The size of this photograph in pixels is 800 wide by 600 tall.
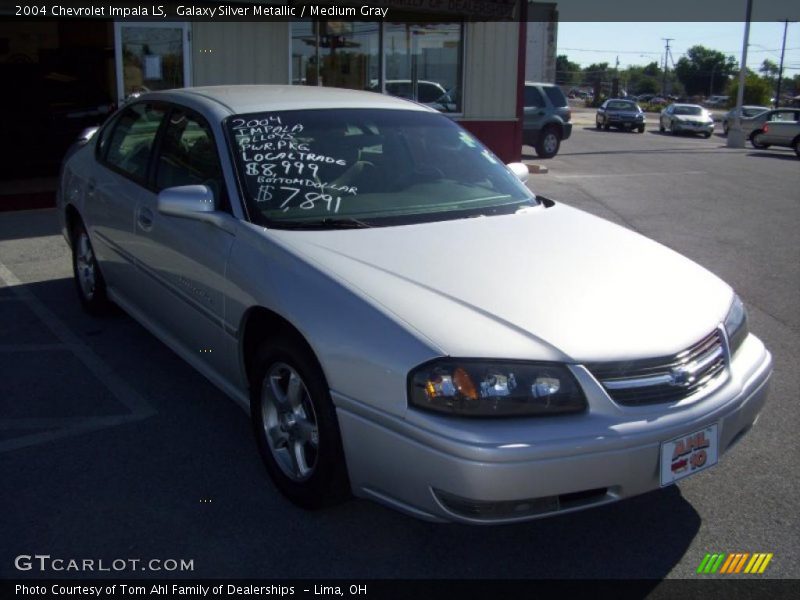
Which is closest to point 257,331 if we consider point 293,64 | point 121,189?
point 121,189

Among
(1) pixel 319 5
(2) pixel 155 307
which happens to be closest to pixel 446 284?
(2) pixel 155 307

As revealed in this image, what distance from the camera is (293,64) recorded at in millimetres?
13102

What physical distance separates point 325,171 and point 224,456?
1.40m

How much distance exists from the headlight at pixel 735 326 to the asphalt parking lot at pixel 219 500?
26 cm

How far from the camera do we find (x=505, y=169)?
484 centimetres

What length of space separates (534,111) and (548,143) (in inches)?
33.5

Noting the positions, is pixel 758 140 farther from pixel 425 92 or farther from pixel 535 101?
pixel 425 92

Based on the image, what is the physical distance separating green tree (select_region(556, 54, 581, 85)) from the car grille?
11631 centimetres

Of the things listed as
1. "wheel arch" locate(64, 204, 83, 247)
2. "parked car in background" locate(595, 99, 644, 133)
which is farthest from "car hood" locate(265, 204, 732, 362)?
"parked car in background" locate(595, 99, 644, 133)

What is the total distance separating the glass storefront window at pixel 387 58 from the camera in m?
13.5

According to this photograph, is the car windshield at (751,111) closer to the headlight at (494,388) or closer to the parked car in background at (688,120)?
the parked car in background at (688,120)

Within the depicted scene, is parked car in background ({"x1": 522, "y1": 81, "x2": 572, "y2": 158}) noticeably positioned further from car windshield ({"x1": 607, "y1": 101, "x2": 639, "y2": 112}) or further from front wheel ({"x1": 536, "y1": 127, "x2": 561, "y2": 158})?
car windshield ({"x1": 607, "y1": 101, "x2": 639, "y2": 112})

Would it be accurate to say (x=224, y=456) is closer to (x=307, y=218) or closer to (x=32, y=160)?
(x=307, y=218)
